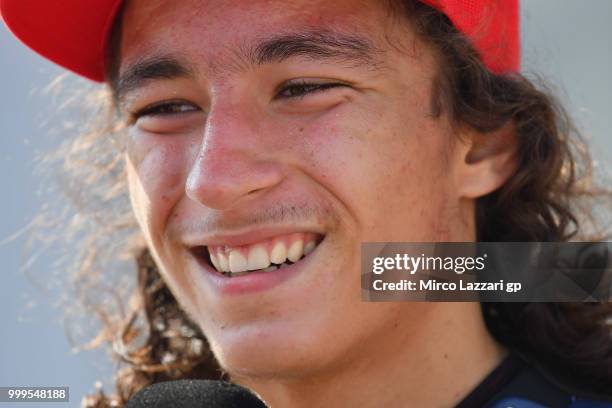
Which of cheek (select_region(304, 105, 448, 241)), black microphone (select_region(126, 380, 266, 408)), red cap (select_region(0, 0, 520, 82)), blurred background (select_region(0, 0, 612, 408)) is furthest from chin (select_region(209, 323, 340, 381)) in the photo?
blurred background (select_region(0, 0, 612, 408))

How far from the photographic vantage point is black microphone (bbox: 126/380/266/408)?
2.26 m

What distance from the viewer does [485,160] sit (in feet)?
7.13

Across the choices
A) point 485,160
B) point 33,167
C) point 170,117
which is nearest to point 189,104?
point 170,117

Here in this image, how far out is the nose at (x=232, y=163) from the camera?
5.97 ft

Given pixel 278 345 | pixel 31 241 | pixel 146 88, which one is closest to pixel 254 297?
pixel 278 345

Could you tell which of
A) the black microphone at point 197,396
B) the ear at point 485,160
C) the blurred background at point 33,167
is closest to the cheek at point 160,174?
the black microphone at point 197,396

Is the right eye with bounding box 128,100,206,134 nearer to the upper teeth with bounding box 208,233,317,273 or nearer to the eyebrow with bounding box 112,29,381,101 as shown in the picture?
the eyebrow with bounding box 112,29,381,101

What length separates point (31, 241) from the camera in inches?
122

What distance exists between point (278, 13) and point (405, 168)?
402mm

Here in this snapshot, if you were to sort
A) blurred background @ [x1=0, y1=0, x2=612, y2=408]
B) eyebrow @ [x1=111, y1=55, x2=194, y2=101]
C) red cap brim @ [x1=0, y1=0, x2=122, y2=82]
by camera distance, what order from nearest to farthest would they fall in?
1. eyebrow @ [x1=111, y1=55, x2=194, y2=101]
2. red cap brim @ [x1=0, y1=0, x2=122, y2=82]
3. blurred background @ [x1=0, y1=0, x2=612, y2=408]

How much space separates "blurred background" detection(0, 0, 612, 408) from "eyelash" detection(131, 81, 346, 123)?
96 centimetres

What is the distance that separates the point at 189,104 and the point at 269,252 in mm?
375

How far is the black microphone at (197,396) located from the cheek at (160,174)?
43cm

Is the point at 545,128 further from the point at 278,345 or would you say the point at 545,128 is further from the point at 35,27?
the point at 35,27
